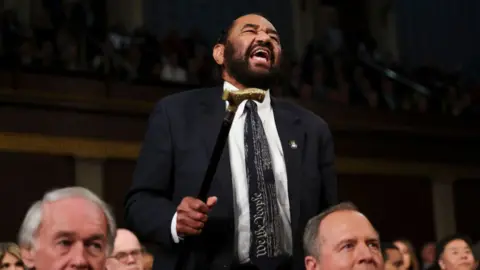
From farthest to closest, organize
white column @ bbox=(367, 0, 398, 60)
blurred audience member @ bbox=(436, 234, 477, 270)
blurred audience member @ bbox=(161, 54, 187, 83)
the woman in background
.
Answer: white column @ bbox=(367, 0, 398, 60)
blurred audience member @ bbox=(161, 54, 187, 83)
the woman in background
blurred audience member @ bbox=(436, 234, 477, 270)

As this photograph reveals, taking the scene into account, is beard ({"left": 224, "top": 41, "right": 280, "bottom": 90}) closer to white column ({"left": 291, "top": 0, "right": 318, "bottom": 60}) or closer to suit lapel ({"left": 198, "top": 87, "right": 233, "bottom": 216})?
suit lapel ({"left": 198, "top": 87, "right": 233, "bottom": 216})

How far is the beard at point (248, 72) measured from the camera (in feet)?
7.00

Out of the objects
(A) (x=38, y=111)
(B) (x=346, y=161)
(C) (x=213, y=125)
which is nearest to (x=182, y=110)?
(C) (x=213, y=125)

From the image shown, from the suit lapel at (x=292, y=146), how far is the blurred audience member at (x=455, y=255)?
2767 mm

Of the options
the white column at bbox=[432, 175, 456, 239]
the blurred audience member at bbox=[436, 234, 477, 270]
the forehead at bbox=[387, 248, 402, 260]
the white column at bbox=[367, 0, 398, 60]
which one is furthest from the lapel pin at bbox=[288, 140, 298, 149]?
the white column at bbox=[367, 0, 398, 60]

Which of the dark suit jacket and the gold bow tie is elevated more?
the gold bow tie

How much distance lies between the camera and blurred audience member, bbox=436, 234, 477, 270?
4.77 m

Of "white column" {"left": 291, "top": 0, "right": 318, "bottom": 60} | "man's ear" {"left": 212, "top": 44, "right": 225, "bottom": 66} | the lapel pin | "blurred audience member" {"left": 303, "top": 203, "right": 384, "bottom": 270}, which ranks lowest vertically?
"blurred audience member" {"left": 303, "top": 203, "right": 384, "bottom": 270}

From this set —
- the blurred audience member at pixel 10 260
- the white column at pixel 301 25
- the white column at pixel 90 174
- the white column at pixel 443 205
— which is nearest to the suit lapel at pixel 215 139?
the blurred audience member at pixel 10 260

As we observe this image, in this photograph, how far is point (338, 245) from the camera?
7.50 ft

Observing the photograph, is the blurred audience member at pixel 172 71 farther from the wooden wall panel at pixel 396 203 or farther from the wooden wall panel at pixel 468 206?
the wooden wall panel at pixel 468 206

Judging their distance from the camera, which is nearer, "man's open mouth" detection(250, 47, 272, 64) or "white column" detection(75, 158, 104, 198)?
"man's open mouth" detection(250, 47, 272, 64)

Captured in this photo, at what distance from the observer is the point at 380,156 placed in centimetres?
912

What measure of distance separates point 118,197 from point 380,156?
2.98m
